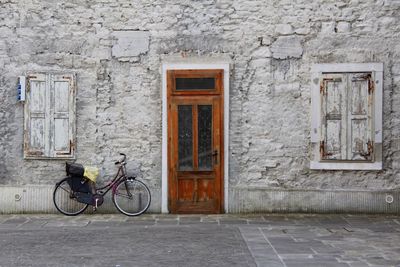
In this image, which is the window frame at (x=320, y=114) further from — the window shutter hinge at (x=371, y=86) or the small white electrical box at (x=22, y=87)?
the small white electrical box at (x=22, y=87)

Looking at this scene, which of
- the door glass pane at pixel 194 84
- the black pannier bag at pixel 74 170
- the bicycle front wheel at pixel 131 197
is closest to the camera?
the black pannier bag at pixel 74 170

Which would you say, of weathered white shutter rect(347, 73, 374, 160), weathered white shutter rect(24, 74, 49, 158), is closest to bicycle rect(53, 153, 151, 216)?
weathered white shutter rect(24, 74, 49, 158)

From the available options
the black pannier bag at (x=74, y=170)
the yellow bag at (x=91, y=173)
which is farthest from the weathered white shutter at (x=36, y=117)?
the yellow bag at (x=91, y=173)

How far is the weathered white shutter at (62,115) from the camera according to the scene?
955 cm

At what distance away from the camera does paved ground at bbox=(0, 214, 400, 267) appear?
629 centimetres

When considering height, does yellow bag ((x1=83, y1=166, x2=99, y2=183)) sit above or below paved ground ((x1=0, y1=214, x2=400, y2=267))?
above

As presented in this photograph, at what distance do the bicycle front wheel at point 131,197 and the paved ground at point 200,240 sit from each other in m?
0.18

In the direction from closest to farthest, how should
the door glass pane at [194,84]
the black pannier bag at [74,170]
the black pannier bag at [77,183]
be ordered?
1. the black pannier bag at [74,170]
2. the black pannier bag at [77,183]
3. the door glass pane at [194,84]

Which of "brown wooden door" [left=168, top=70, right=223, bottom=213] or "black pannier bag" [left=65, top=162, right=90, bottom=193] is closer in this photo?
"black pannier bag" [left=65, top=162, right=90, bottom=193]

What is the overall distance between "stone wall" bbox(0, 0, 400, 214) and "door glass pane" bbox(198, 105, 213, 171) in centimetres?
40

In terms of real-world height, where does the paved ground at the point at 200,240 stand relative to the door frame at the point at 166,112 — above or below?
below

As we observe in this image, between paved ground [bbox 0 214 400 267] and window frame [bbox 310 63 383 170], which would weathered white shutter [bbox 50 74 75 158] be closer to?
paved ground [bbox 0 214 400 267]

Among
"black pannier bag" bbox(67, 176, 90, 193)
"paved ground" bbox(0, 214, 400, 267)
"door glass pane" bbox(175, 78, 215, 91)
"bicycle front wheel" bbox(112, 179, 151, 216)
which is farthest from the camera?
"door glass pane" bbox(175, 78, 215, 91)

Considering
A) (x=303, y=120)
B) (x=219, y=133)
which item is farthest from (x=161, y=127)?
(x=303, y=120)
